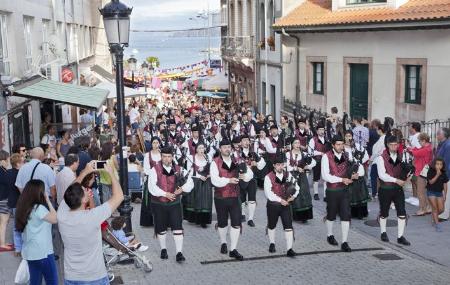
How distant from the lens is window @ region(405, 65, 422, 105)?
52.7 feet

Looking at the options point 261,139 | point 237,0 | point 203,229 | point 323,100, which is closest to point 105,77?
point 237,0

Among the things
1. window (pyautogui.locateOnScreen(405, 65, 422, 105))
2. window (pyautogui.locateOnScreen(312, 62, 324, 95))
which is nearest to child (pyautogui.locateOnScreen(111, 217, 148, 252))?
window (pyautogui.locateOnScreen(405, 65, 422, 105))

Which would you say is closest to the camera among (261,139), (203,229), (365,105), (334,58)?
(203,229)

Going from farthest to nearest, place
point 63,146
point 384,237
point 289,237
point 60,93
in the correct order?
point 60,93, point 63,146, point 384,237, point 289,237

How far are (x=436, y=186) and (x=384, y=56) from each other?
739cm

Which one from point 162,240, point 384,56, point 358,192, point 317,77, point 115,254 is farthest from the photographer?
point 317,77

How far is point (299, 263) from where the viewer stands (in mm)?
8852

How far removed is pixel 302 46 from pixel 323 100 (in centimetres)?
240

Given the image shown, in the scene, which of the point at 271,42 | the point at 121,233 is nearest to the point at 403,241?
the point at 121,233

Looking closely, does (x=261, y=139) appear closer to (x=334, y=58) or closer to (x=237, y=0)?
(x=334, y=58)

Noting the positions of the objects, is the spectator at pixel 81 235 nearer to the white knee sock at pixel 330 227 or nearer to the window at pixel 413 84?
the white knee sock at pixel 330 227

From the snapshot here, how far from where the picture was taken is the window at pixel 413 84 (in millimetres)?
16062

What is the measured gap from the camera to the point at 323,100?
20.8m

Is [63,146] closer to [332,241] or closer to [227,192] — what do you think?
[227,192]
